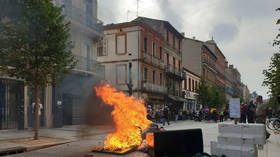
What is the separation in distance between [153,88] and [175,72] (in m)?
8.56

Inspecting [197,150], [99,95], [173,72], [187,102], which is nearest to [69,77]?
[99,95]

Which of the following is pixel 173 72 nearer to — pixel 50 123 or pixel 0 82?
pixel 50 123

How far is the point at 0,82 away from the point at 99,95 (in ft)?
29.0

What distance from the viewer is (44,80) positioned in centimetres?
1209

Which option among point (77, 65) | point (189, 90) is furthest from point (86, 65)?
point (189, 90)

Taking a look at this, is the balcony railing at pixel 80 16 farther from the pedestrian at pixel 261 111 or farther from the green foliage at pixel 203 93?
the green foliage at pixel 203 93

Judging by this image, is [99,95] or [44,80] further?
[44,80]

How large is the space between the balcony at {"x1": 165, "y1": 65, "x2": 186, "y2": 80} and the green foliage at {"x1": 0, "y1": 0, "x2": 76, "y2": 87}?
88.6 ft

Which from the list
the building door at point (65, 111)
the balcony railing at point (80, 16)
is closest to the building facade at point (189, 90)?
the building door at point (65, 111)

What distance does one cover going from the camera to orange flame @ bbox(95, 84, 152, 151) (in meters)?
8.05

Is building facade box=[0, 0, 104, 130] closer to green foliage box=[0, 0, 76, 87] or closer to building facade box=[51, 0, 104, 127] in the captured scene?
building facade box=[51, 0, 104, 127]

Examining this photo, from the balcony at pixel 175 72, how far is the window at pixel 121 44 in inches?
339

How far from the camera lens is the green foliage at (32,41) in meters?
11.2

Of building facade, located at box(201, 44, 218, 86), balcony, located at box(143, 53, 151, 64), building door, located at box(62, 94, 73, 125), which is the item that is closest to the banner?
building door, located at box(62, 94, 73, 125)
